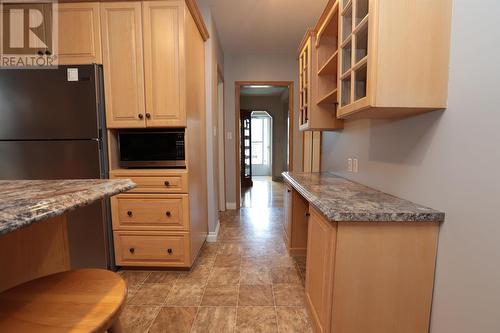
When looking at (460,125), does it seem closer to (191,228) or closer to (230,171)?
(191,228)

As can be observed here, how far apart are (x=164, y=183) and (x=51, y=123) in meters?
1.00

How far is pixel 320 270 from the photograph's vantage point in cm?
132

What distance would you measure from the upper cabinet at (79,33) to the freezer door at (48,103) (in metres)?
0.15

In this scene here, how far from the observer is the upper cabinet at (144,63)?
1917mm

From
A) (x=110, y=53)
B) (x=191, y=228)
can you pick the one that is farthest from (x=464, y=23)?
(x=110, y=53)

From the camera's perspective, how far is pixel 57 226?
1045 millimetres

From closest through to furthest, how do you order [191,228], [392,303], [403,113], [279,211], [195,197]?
[392,303], [403,113], [191,228], [195,197], [279,211]

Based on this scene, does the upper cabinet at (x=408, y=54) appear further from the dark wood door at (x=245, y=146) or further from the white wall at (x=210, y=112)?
the dark wood door at (x=245, y=146)

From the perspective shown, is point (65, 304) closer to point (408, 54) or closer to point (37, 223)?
point (37, 223)

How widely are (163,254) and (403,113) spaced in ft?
6.78

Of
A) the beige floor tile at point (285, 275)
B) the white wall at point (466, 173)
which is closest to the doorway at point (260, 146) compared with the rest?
the beige floor tile at point (285, 275)

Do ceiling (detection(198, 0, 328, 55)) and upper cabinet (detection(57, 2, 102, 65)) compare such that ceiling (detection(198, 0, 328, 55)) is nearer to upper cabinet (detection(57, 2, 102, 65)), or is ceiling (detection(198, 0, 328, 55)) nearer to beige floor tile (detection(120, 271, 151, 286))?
upper cabinet (detection(57, 2, 102, 65))

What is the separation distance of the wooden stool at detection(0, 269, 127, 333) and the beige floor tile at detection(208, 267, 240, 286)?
1.31 metres

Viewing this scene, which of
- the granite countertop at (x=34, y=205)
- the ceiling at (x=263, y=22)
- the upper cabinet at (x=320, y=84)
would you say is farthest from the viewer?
the ceiling at (x=263, y=22)
